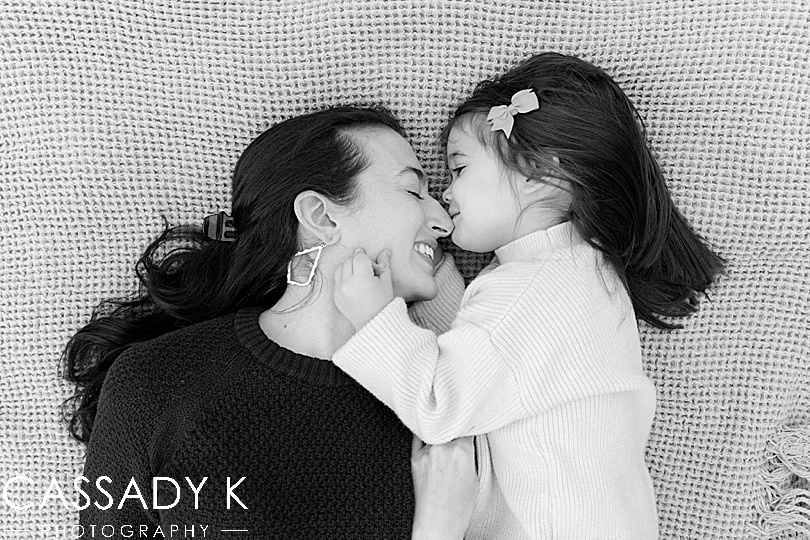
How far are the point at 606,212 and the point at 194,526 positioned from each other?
862 mm

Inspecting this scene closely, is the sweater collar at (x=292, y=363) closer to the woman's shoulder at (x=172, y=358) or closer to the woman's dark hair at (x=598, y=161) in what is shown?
the woman's shoulder at (x=172, y=358)

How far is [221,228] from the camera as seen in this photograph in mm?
1385

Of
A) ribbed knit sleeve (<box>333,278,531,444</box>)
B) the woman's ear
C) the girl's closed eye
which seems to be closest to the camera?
Answer: ribbed knit sleeve (<box>333,278,531,444</box>)

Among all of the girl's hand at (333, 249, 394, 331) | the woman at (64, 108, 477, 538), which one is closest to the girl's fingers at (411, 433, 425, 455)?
the woman at (64, 108, 477, 538)

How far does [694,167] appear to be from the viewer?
4.97ft

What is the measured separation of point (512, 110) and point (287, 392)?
0.62 meters

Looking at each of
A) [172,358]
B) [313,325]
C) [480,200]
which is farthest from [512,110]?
[172,358]

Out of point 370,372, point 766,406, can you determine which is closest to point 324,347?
point 370,372

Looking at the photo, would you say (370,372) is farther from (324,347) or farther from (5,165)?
(5,165)

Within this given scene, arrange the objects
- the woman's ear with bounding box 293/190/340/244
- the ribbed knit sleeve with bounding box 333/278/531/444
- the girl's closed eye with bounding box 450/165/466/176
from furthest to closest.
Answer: the girl's closed eye with bounding box 450/165/466/176, the woman's ear with bounding box 293/190/340/244, the ribbed knit sleeve with bounding box 333/278/531/444

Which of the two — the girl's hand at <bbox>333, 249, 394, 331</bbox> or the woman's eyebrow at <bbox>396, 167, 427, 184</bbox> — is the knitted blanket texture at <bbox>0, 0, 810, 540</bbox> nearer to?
the woman's eyebrow at <bbox>396, 167, 427, 184</bbox>

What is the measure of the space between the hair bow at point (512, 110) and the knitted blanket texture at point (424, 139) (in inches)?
8.3

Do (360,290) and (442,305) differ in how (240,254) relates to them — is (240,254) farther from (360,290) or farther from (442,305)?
(442,305)

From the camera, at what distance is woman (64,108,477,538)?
1.20m
